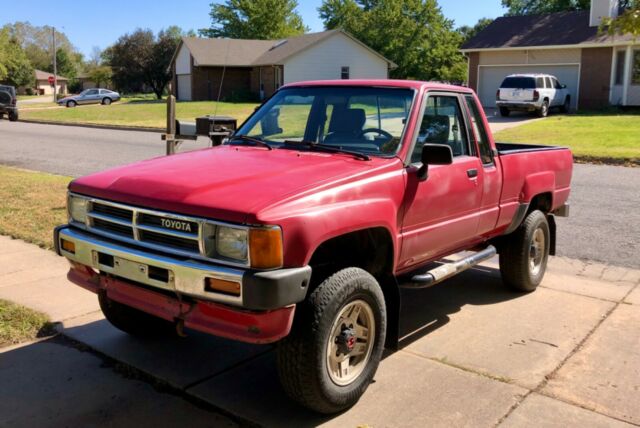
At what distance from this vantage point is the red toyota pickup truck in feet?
11.1

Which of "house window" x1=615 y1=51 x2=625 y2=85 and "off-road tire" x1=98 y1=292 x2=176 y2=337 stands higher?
"house window" x1=615 y1=51 x2=625 y2=85

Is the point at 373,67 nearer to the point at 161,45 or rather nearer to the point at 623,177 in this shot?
the point at 161,45

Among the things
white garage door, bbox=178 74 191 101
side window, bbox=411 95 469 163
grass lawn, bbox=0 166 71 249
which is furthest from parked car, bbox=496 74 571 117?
white garage door, bbox=178 74 191 101

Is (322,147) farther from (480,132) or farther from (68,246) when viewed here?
(68,246)

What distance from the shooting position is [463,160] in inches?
197

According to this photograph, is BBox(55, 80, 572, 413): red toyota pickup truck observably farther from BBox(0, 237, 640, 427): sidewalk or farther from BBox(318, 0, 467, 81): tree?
BBox(318, 0, 467, 81): tree

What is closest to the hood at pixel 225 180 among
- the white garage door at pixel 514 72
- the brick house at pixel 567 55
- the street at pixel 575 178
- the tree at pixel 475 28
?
the street at pixel 575 178

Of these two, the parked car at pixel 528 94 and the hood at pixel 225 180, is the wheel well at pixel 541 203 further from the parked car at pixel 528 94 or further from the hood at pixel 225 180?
the parked car at pixel 528 94

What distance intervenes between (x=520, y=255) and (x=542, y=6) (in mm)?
65243

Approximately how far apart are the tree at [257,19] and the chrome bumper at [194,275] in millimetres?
72624

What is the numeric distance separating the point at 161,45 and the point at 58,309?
6559 centimetres

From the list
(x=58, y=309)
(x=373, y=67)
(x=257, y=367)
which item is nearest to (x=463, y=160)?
(x=257, y=367)

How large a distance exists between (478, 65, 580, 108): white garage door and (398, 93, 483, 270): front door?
101 ft

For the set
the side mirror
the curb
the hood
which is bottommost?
the curb
